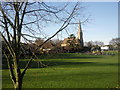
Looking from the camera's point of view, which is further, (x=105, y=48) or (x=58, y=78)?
(x=105, y=48)

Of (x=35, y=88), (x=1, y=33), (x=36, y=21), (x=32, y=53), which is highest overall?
(x=36, y=21)

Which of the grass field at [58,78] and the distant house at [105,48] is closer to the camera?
the grass field at [58,78]

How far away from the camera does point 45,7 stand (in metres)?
3.33

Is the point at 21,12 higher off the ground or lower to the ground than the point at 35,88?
higher

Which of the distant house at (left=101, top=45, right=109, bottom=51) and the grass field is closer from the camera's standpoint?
the grass field

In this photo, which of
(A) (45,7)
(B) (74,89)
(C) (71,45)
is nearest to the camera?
(A) (45,7)

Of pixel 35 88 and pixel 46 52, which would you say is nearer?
pixel 46 52

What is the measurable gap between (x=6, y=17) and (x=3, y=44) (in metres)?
0.55

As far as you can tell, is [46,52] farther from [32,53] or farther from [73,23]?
[73,23]

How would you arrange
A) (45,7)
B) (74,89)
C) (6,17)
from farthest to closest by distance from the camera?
(74,89) < (45,7) < (6,17)

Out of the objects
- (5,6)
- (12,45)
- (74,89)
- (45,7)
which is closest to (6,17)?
(5,6)

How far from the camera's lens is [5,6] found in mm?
3154

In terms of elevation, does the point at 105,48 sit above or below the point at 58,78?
below

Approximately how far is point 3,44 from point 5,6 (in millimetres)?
704
